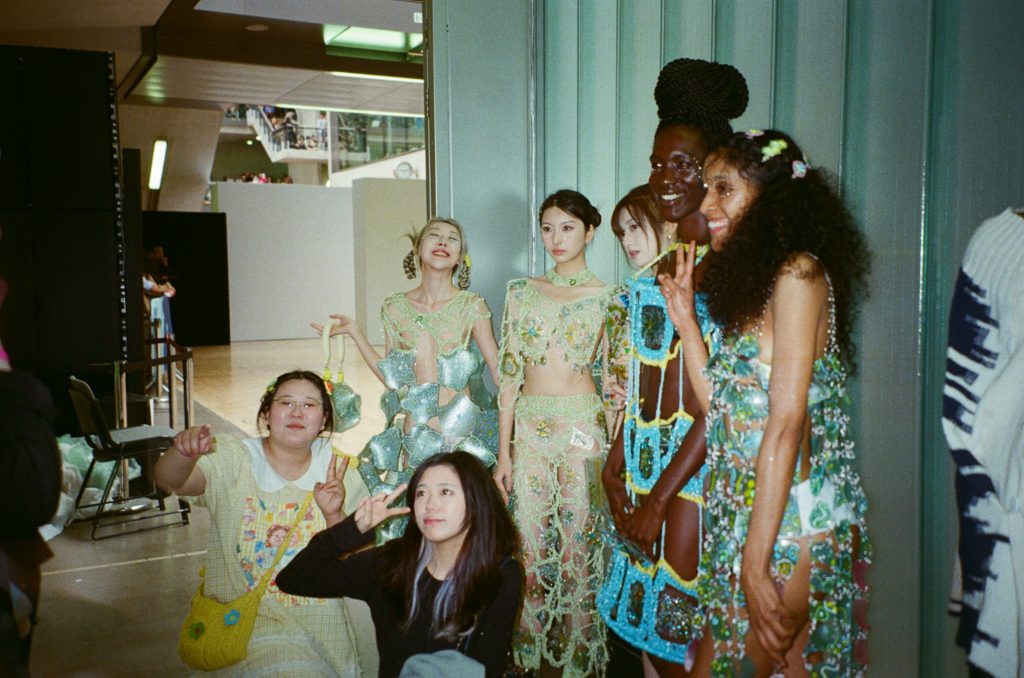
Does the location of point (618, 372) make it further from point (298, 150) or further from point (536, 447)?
point (298, 150)

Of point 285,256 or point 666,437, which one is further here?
point 285,256

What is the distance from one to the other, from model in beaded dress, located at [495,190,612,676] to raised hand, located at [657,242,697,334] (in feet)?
3.79

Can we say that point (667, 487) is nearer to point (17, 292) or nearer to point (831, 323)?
point (831, 323)

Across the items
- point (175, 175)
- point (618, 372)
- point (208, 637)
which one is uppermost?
point (175, 175)

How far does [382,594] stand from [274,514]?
0.53 m

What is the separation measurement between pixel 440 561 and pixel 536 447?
102cm

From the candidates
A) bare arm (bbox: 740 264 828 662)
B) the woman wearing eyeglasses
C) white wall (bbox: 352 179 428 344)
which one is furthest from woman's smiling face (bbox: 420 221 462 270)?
white wall (bbox: 352 179 428 344)

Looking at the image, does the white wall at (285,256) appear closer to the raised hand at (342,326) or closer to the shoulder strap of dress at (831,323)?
the raised hand at (342,326)

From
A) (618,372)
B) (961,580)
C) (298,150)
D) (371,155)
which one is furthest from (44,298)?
(298,150)

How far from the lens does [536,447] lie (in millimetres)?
2971

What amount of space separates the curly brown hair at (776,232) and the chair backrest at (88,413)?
Result: 1261 mm

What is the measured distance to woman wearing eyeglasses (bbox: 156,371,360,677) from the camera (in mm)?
2357

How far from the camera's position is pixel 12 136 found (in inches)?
66.4

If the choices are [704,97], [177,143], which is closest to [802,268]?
[704,97]
